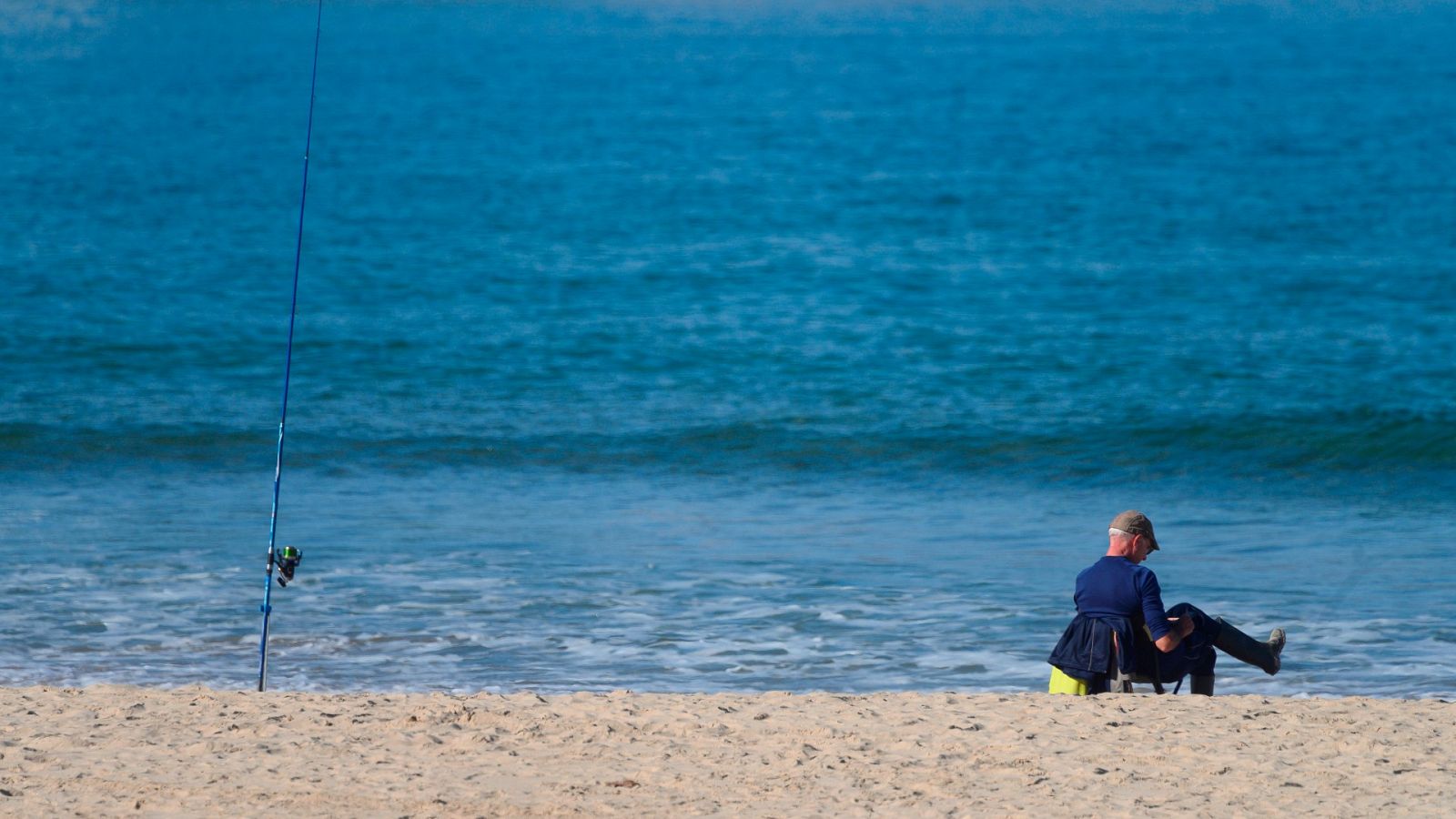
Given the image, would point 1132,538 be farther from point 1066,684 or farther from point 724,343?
point 724,343

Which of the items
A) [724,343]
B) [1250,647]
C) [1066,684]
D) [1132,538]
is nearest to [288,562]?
[1066,684]

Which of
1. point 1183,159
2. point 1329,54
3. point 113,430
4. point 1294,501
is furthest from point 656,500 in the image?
point 1329,54

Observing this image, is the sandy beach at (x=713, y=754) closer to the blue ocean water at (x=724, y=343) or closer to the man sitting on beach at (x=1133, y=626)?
the man sitting on beach at (x=1133, y=626)

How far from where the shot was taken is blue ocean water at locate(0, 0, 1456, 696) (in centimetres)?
898

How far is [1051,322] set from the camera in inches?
849

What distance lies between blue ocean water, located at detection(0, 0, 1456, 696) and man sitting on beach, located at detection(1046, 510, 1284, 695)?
109 centimetres

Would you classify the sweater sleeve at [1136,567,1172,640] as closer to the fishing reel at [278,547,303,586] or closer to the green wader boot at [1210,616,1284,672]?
the green wader boot at [1210,616,1284,672]

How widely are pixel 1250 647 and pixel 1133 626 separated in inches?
20.5

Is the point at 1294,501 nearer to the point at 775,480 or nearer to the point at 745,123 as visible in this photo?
the point at 775,480

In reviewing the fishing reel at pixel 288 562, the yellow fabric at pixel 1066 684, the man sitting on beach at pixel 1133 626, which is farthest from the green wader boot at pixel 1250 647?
the fishing reel at pixel 288 562

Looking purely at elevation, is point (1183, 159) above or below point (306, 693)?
above

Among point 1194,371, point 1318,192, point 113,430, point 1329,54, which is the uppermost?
point 1329,54

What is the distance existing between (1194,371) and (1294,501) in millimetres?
6185

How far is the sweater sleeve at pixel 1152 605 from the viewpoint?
6.38m
